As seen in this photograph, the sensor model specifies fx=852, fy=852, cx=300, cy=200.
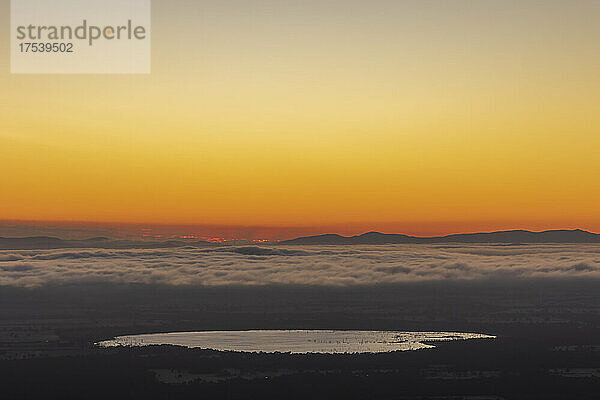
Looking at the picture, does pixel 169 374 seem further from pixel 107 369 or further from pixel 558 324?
pixel 558 324

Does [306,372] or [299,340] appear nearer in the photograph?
[306,372]

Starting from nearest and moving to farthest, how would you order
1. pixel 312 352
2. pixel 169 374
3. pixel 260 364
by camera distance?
pixel 169 374, pixel 260 364, pixel 312 352

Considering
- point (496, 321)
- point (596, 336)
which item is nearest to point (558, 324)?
point (496, 321)

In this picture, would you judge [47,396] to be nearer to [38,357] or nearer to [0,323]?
[38,357]

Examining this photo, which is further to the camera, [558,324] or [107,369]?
[558,324]

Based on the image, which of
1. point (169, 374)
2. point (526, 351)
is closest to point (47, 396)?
point (169, 374)

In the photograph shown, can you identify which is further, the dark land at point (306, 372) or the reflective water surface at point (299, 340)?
the reflective water surface at point (299, 340)

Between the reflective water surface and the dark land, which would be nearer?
the dark land

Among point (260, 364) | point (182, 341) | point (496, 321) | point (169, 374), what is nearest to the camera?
point (169, 374)
